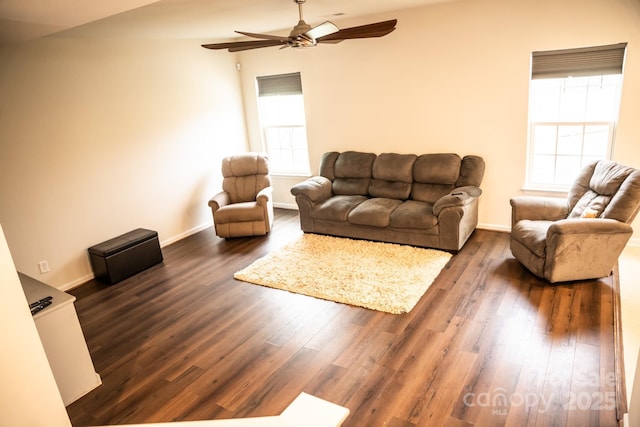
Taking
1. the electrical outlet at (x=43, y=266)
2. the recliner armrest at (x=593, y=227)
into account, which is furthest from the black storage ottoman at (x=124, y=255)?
the recliner armrest at (x=593, y=227)

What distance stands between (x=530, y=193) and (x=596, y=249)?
4.41 ft

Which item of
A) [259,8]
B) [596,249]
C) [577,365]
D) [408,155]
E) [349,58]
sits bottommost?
[577,365]

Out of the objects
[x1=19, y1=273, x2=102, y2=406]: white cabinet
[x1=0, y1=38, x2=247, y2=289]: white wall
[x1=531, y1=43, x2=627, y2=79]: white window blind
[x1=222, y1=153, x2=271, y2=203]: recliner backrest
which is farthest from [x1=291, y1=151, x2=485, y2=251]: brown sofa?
[x1=19, y1=273, x2=102, y2=406]: white cabinet

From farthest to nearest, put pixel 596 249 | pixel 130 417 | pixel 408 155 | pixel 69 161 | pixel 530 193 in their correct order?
pixel 408 155, pixel 530 193, pixel 69 161, pixel 596 249, pixel 130 417

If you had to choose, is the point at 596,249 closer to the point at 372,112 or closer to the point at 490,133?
the point at 490,133

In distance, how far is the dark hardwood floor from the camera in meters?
2.48

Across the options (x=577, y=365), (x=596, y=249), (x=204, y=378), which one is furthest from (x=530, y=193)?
(x=204, y=378)

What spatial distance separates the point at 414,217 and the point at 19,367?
377 centimetres

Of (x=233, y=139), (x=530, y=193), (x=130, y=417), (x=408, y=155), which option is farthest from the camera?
(x=233, y=139)

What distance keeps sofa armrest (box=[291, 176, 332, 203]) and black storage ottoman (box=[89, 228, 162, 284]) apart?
177 cm

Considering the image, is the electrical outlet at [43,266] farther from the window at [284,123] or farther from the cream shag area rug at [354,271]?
the window at [284,123]

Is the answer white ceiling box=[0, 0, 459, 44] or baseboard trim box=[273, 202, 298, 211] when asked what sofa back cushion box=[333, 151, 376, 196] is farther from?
white ceiling box=[0, 0, 459, 44]

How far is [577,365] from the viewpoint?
106 inches

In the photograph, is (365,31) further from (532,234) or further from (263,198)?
(263,198)
